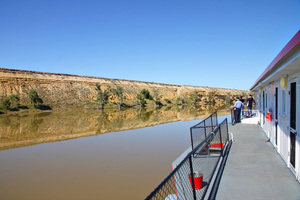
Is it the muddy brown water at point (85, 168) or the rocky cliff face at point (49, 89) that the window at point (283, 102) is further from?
the rocky cliff face at point (49, 89)

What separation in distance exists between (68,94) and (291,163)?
60.4 meters

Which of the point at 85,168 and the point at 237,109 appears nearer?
the point at 85,168

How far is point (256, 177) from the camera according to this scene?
4.90 metres

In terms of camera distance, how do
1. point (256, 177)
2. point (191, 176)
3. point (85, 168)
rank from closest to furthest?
point (191, 176)
point (256, 177)
point (85, 168)

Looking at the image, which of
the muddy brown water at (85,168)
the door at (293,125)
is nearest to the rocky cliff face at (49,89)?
the muddy brown water at (85,168)

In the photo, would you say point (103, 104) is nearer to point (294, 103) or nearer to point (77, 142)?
point (77, 142)

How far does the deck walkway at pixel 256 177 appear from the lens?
Result: 4062mm

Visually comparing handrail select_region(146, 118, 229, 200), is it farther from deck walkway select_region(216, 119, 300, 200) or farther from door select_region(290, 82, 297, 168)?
door select_region(290, 82, 297, 168)

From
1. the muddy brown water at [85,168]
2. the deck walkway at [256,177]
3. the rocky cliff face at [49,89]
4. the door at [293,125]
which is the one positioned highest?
the rocky cliff face at [49,89]

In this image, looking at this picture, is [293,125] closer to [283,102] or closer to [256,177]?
[283,102]

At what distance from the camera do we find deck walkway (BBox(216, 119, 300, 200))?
160 inches

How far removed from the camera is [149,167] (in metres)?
8.23

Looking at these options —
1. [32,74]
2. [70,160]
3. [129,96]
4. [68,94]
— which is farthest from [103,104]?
[70,160]

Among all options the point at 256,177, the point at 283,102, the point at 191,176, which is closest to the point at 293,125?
the point at 283,102
